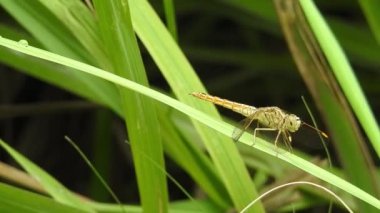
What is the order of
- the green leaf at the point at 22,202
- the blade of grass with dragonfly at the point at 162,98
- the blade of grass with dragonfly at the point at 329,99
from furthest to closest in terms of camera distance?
1. the blade of grass with dragonfly at the point at 329,99
2. the green leaf at the point at 22,202
3. the blade of grass with dragonfly at the point at 162,98

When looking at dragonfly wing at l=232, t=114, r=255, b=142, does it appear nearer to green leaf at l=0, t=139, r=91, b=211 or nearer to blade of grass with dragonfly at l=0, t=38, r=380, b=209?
blade of grass with dragonfly at l=0, t=38, r=380, b=209

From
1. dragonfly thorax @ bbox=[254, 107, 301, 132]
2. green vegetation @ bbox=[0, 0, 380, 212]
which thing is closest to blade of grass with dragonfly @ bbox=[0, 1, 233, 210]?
green vegetation @ bbox=[0, 0, 380, 212]

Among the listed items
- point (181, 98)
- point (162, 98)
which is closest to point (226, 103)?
point (181, 98)

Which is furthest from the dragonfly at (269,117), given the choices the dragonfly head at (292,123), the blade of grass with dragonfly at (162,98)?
the blade of grass with dragonfly at (162,98)

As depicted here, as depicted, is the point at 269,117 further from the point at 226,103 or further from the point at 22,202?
the point at 22,202

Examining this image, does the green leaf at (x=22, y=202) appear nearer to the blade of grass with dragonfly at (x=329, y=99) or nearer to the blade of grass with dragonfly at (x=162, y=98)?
the blade of grass with dragonfly at (x=162, y=98)

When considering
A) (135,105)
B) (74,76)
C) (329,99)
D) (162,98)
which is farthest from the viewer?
(74,76)

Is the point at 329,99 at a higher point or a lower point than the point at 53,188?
higher

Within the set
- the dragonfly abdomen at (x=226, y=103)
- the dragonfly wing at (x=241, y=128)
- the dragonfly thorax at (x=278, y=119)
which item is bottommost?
the dragonfly wing at (x=241, y=128)

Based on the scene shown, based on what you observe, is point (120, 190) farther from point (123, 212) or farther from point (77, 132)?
point (123, 212)
